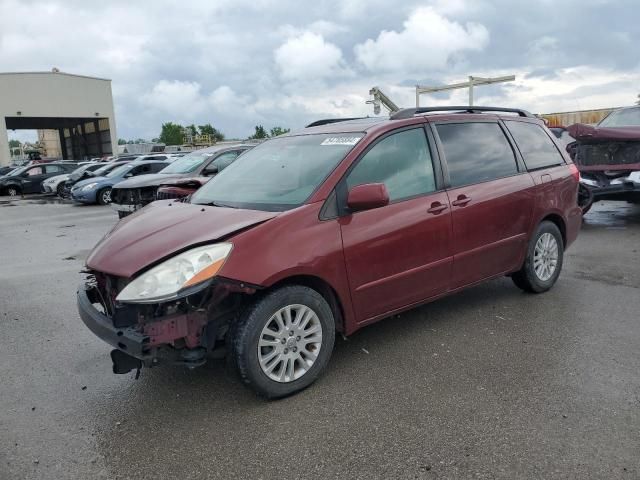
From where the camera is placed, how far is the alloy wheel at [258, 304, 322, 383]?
3254 millimetres

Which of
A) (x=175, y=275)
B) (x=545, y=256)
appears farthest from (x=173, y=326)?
(x=545, y=256)

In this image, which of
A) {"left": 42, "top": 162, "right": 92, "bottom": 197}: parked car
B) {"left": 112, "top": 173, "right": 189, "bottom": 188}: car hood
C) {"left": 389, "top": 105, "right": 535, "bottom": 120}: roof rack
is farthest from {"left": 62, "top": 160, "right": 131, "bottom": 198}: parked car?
{"left": 389, "top": 105, "right": 535, "bottom": 120}: roof rack

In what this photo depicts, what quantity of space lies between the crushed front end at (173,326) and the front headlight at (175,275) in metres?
0.06

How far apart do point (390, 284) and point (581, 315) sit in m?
2.03

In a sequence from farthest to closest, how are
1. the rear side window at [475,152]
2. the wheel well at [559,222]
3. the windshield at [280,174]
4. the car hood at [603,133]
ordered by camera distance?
the car hood at [603,133], the wheel well at [559,222], the rear side window at [475,152], the windshield at [280,174]

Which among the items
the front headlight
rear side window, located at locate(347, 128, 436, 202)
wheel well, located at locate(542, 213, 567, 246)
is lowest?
wheel well, located at locate(542, 213, 567, 246)

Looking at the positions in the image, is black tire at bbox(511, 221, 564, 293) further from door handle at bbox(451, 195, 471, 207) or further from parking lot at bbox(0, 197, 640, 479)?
door handle at bbox(451, 195, 471, 207)

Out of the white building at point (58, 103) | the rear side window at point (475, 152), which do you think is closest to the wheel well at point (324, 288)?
the rear side window at point (475, 152)

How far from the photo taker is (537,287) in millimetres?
5215

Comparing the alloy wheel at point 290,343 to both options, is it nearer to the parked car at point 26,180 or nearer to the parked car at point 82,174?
the parked car at point 82,174

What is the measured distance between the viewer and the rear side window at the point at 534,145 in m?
5.05

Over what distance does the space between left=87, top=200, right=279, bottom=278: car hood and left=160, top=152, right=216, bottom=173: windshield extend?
336 inches

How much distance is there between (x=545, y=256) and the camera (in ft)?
17.1

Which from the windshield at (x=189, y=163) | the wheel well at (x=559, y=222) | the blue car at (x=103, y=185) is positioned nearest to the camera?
the wheel well at (x=559, y=222)
